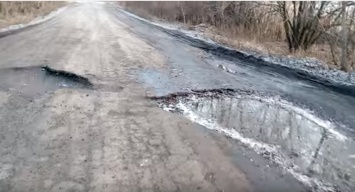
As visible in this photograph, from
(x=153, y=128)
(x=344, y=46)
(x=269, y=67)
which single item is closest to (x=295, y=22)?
(x=344, y=46)

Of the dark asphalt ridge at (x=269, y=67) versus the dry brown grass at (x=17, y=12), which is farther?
the dry brown grass at (x=17, y=12)

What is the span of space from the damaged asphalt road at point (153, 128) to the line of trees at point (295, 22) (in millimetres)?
3084

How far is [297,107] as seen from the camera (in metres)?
6.69

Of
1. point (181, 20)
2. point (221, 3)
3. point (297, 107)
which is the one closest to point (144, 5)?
point (181, 20)

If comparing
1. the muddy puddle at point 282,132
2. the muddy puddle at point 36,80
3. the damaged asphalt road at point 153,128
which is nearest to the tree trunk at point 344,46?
the damaged asphalt road at point 153,128

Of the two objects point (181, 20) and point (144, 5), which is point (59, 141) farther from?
point (144, 5)

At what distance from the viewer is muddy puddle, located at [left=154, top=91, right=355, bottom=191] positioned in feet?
14.1

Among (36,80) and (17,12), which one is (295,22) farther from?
(17,12)

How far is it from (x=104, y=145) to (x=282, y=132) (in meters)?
2.39

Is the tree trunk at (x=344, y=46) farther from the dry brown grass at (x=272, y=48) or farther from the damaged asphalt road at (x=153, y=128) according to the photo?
the damaged asphalt road at (x=153, y=128)

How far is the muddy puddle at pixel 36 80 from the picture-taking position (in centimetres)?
679

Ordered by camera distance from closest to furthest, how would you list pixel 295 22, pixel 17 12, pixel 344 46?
pixel 344 46
pixel 295 22
pixel 17 12

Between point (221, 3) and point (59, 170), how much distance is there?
17.4 m

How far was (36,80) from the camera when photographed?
291 inches
